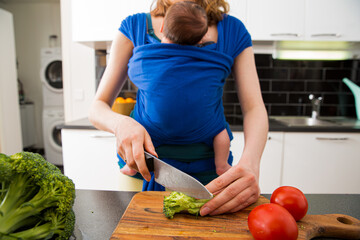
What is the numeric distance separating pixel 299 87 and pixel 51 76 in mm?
3746

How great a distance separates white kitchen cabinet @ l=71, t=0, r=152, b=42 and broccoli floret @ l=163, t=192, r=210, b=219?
165cm

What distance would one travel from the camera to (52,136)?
3.79 metres

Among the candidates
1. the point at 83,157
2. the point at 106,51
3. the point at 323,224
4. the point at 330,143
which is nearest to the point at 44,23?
the point at 106,51

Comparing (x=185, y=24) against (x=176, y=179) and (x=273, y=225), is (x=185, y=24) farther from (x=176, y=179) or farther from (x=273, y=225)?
(x=273, y=225)

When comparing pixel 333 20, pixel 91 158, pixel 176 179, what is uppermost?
pixel 333 20

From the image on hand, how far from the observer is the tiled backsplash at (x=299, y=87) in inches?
88.7

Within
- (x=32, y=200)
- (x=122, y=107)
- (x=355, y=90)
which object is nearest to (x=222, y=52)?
(x=32, y=200)

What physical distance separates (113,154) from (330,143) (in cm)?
157

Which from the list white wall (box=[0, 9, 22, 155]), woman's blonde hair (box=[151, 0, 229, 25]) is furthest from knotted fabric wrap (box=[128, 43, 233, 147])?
white wall (box=[0, 9, 22, 155])

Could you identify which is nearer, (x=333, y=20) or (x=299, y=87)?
(x=333, y=20)

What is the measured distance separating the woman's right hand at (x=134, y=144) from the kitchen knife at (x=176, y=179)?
2 centimetres

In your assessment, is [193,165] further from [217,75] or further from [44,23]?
[44,23]

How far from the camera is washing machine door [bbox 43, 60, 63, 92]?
409 cm

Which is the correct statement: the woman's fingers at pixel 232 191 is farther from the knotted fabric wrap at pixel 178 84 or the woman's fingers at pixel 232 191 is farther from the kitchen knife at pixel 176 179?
the knotted fabric wrap at pixel 178 84
